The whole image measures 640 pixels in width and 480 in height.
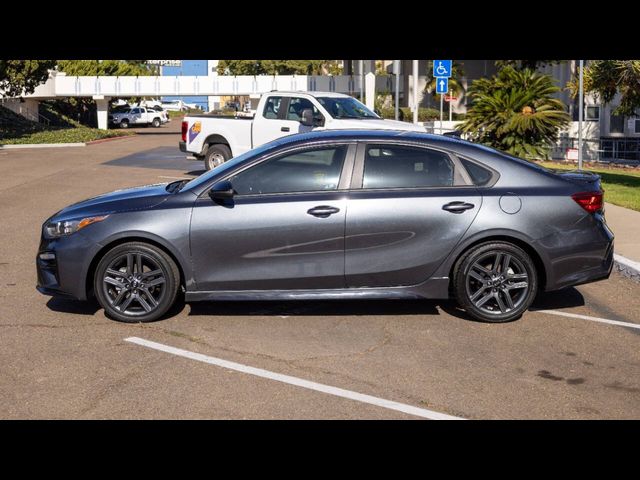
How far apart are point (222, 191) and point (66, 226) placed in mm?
1408

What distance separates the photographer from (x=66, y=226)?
24.8 ft

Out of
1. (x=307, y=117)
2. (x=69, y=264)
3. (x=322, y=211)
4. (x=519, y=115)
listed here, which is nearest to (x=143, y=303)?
(x=69, y=264)

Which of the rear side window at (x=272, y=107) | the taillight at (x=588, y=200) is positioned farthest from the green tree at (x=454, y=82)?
the taillight at (x=588, y=200)

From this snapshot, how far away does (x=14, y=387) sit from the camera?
589 cm

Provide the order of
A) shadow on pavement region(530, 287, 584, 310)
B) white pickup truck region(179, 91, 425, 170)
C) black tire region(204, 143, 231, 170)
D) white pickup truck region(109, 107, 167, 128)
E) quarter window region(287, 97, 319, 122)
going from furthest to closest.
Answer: white pickup truck region(109, 107, 167, 128), black tire region(204, 143, 231, 170), quarter window region(287, 97, 319, 122), white pickup truck region(179, 91, 425, 170), shadow on pavement region(530, 287, 584, 310)

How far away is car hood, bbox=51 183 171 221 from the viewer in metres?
7.54

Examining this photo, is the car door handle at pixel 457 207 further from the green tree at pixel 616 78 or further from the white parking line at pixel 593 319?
the green tree at pixel 616 78

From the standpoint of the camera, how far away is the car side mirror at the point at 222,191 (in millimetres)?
7410

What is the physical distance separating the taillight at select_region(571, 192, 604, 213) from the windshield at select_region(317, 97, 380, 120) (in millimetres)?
11043

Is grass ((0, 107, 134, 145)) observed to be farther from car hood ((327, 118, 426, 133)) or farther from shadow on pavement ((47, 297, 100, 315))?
shadow on pavement ((47, 297, 100, 315))

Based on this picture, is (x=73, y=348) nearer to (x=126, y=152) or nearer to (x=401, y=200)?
(x=401, y=200)

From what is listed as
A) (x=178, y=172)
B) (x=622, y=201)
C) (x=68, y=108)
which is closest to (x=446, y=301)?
(x=622, y=201)

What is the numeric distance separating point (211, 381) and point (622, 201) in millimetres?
10561

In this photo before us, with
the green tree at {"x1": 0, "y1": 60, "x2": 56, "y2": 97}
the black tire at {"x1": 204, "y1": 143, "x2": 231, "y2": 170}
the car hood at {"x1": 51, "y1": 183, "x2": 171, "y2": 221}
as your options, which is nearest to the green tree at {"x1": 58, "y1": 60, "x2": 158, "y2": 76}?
the green tree at {"x1": 0, "y1": 60, "x2": 56, "y2": 97}
